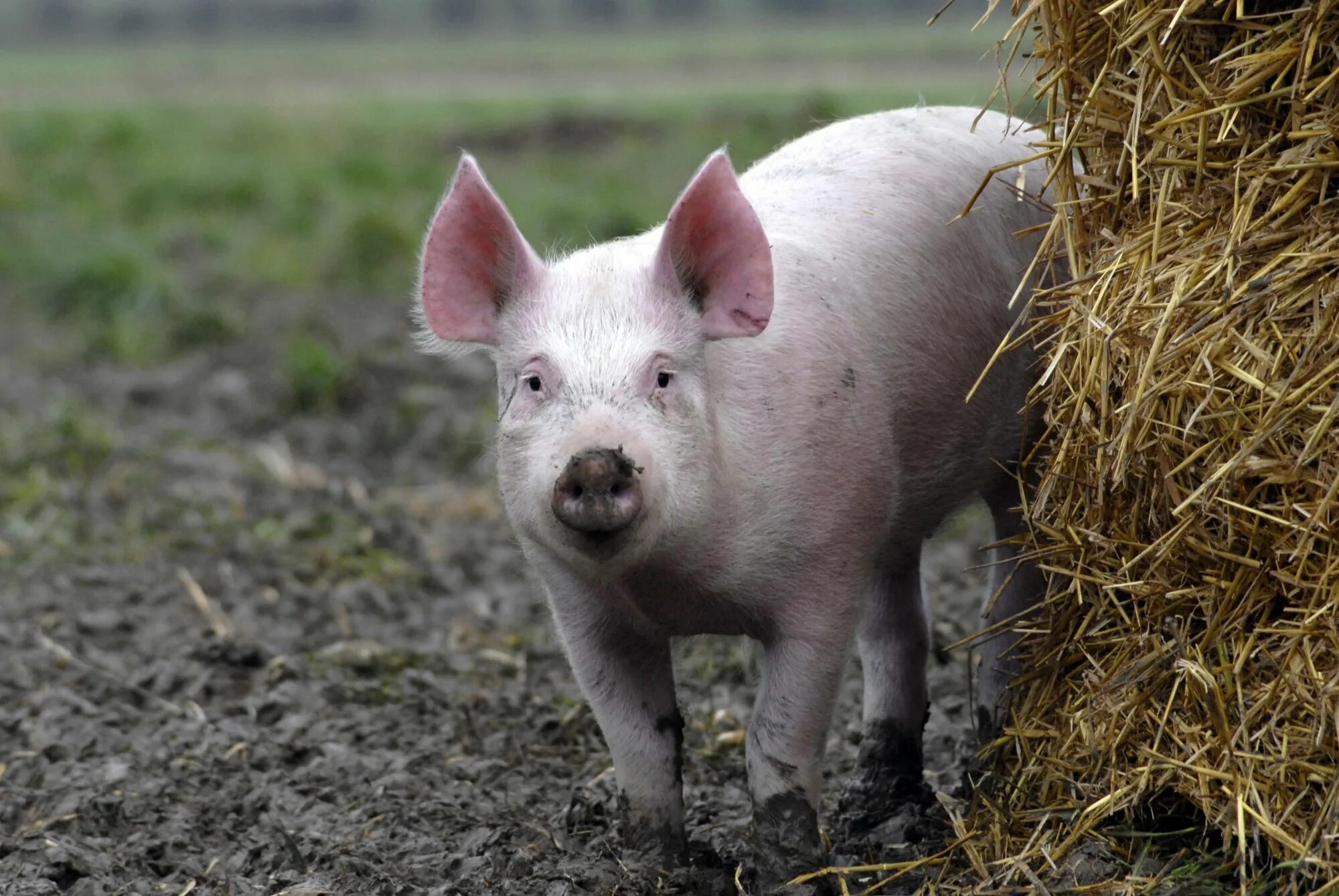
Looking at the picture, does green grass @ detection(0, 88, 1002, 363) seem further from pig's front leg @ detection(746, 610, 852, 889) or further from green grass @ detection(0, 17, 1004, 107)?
pig's front leg @ detection(746, 610, 852, 889)

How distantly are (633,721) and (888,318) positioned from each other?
1.23 metres

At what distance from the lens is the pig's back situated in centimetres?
428

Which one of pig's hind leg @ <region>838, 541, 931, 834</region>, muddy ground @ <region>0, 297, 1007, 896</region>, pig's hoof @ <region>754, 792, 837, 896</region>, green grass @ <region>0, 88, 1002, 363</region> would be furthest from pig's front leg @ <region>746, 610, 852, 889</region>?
green grass @ <region>0, 88, 1002, 363</region>

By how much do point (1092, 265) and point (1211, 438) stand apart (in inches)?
23.4

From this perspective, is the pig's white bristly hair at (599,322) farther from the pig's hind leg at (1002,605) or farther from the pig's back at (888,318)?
the pig's hind leg at (1002,605)

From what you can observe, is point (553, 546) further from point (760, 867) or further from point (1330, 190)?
point (1330, 190)

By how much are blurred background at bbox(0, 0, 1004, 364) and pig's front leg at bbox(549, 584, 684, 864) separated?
214 cm

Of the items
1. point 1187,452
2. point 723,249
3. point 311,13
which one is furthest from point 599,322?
point 311,13

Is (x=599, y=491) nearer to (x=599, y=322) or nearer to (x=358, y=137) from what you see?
(x=599, y=322)

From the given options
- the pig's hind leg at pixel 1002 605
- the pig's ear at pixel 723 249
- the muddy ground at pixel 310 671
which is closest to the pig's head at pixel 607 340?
the pig's ear at pixel 723 249

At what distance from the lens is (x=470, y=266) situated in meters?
4.21

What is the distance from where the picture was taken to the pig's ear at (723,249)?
4.05 m

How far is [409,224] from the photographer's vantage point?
12.9 metres

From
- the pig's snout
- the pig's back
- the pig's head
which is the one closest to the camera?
the pig's snout
